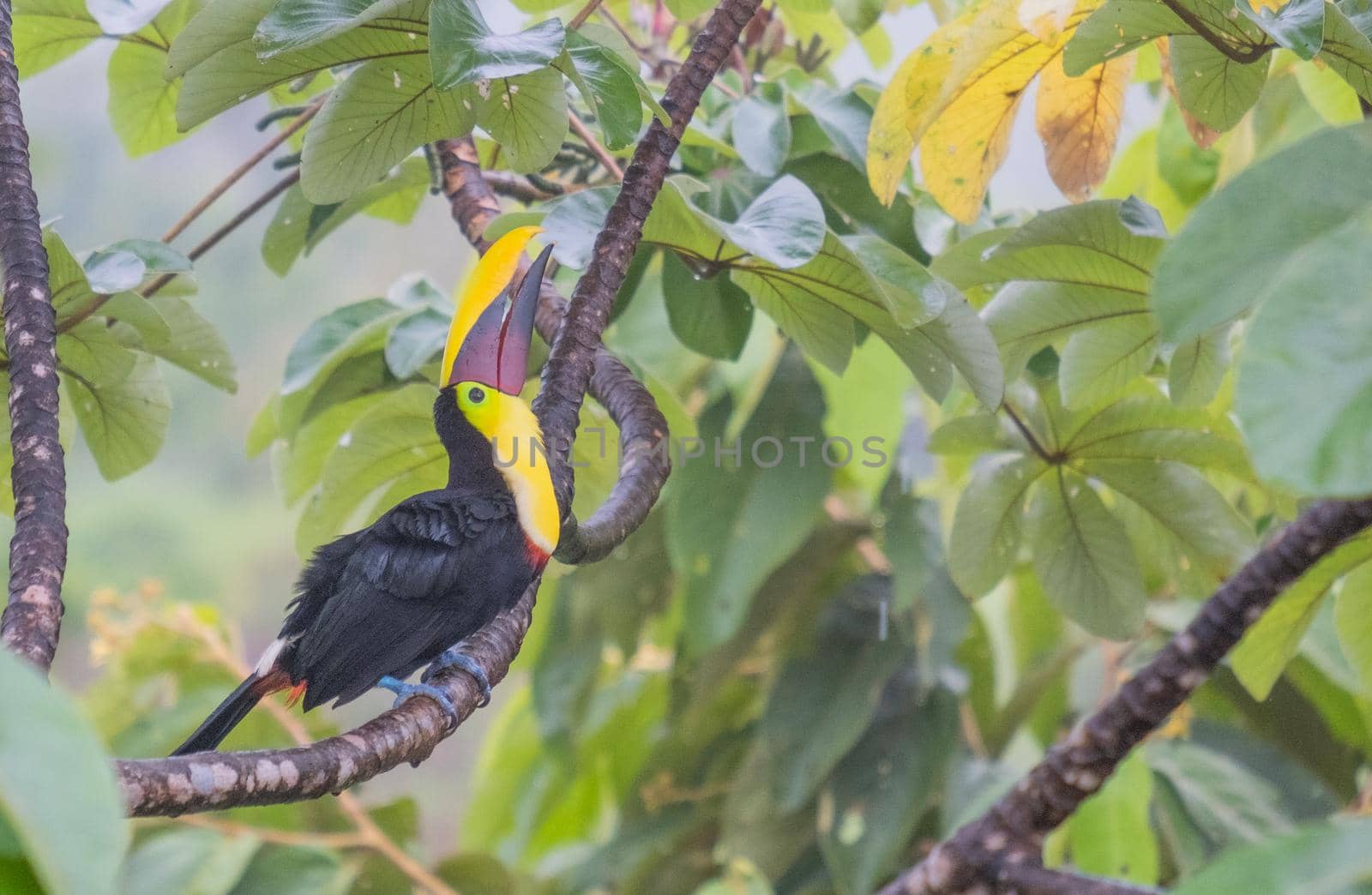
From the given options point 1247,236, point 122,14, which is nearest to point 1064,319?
point 1247,236

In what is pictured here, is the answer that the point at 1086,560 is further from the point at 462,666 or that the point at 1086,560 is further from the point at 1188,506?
the point at 462,666

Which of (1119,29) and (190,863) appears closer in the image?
(1119,29)

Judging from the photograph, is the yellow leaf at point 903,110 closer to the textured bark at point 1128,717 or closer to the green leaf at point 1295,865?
the textured bark at point 1128,717

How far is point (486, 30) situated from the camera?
0.74m

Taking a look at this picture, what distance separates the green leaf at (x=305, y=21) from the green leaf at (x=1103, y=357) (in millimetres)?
Answer: 622

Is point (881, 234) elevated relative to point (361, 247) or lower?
elevated

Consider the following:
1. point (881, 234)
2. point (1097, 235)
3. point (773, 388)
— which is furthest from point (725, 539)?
point (1097, 235)

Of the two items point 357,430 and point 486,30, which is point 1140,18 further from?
point 357,430

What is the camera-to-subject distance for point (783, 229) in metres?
0.84

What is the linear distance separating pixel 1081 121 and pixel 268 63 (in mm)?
698

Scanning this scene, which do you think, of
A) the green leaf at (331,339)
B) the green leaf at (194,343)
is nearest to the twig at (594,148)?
the green leaf at (331,339)

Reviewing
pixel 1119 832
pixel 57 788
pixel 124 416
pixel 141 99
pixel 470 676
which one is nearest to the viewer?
pixel 57 788

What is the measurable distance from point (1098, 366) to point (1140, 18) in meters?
0.34

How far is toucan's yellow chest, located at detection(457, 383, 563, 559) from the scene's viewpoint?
0.92 meters
